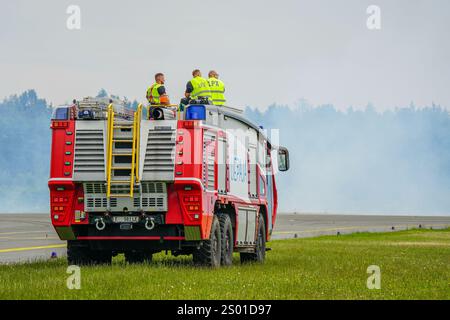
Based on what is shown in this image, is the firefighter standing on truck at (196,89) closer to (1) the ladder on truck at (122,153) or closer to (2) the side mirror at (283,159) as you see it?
(1) the ladder on truck at (122,153)

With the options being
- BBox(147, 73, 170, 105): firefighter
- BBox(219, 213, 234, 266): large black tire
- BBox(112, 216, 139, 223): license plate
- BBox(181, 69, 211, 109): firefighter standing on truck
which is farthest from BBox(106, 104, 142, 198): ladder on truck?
BBox(181, 69, 211, 109): firefighter standing on truck

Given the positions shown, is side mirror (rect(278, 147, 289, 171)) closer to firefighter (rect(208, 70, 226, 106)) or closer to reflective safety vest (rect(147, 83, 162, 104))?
firefighter (rect(208, 70, 226, 106))

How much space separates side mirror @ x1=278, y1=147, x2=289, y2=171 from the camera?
23.4m

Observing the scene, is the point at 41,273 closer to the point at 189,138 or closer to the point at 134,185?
the point at 134,185

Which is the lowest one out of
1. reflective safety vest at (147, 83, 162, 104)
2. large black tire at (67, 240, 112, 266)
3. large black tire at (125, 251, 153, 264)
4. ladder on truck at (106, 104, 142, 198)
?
large black tire at (125, 251, 153, 264)

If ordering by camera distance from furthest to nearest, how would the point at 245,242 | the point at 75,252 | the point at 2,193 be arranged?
the point at 2,193 → the point at 245,242 → the point at 75,252

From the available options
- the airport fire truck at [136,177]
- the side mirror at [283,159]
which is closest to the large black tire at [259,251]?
the side mirror at [283,159]

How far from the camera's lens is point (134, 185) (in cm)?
1752

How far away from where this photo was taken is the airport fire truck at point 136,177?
17438mm

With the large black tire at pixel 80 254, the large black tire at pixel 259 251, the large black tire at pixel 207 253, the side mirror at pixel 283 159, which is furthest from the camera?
the side mirror at pixel 283 159

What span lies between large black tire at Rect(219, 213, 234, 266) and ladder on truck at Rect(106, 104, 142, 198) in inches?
91.0

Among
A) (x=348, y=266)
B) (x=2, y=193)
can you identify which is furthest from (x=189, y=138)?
(x=2, y=193)

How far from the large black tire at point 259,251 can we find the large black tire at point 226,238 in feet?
7.14
